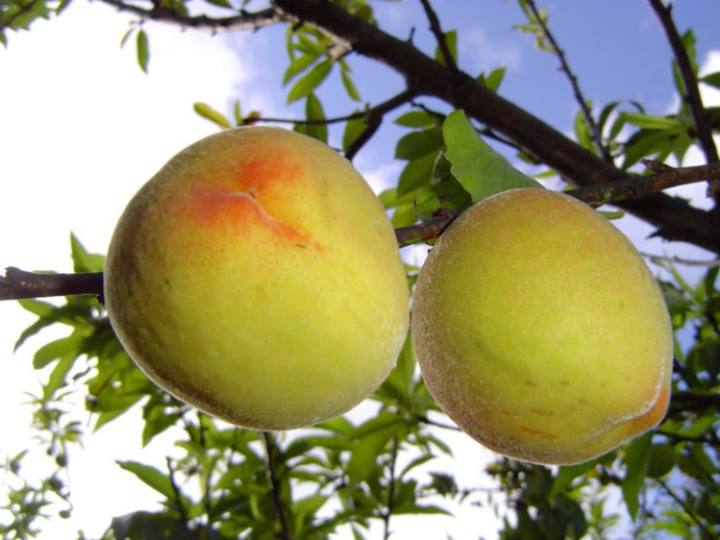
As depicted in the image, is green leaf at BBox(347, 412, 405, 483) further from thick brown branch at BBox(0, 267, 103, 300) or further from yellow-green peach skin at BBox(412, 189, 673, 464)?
thick brown branch at BBox(0, 267, 103, 300)

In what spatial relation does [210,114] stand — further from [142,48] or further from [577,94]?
[577,94]

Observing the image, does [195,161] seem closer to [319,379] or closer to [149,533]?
[319,379]

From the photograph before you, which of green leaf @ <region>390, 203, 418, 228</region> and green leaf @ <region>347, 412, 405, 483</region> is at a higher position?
green leaf @ <region>390, 203, 418, 228</region>

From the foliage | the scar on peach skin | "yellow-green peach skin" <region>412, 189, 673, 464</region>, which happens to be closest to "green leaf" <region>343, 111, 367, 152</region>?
the foliage

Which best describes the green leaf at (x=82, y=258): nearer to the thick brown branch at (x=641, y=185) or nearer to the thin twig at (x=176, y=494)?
the thin twig at (x=176, y=494)

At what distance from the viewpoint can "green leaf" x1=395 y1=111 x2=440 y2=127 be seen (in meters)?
2.30

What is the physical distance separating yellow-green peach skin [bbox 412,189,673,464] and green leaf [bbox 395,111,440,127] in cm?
136

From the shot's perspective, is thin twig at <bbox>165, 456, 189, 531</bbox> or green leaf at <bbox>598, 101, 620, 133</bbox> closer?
thin twig at <bbox>165, 456, 189, 531</bbox>

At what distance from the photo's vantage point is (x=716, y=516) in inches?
93.4

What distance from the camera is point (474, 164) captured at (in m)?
1.10

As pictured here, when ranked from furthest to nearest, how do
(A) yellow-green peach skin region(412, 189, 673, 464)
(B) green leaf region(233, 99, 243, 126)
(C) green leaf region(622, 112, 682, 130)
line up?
1. (B) green leaf region(233, 99, 243, 126)
2. (C) green leaf region(622, 112, 682, 130)
3. (A) yellow-green peach skin region(412, 189, 673, 464)

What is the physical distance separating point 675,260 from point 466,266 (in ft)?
5.21

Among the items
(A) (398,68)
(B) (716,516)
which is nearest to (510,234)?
(A) (398,68)

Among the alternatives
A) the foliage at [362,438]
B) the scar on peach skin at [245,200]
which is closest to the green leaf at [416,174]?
the foliage at [362,438]
